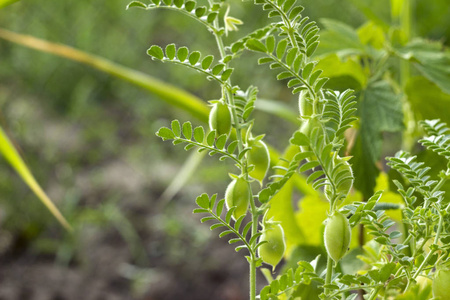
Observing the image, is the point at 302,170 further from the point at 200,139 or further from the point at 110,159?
the point at 110,159

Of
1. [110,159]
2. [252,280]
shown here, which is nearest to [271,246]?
[252,280]

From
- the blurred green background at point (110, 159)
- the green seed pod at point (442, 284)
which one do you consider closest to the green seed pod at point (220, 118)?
the green seed pod at point (442, 284)

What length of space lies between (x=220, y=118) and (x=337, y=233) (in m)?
0.07

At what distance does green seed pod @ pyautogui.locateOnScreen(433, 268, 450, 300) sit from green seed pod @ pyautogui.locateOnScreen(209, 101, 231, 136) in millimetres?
117

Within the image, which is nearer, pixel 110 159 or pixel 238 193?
pixel 238 193

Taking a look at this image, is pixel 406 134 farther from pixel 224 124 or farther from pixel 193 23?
pixel 193 23

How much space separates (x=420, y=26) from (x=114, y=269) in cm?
91

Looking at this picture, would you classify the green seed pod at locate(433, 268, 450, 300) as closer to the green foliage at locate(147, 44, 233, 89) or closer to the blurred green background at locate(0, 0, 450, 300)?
the green foliage at locate(147, 44, 233, 89)

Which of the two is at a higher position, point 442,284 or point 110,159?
point 442,284

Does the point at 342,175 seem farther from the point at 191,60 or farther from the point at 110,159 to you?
the point at 110,159

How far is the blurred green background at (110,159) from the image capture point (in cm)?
119

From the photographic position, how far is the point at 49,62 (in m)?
1.59

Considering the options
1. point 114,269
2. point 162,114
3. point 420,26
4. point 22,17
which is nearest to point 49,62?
point 22,17

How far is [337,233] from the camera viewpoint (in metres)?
0.26
